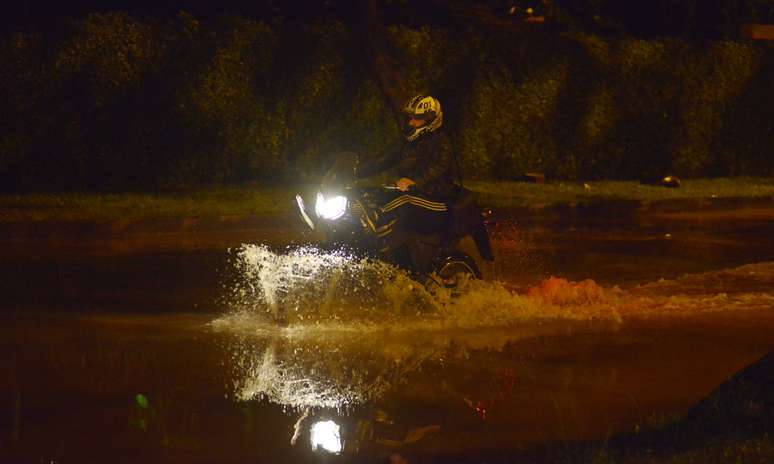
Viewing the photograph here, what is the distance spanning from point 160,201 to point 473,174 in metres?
7.19

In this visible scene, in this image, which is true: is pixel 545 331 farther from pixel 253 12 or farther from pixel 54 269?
pixel 253 12

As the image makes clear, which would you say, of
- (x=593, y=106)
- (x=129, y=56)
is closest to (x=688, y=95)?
(x=593, y=106)

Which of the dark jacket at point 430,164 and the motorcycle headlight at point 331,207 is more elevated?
the dark jacket at point 430,164

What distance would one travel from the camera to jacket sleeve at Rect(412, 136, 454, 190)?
10938 mm

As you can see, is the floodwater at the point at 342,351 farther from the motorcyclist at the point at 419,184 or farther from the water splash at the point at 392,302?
the motorcyclist at the point at 419,184

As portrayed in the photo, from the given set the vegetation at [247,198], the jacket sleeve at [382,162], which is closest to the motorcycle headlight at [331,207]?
the jacket sleeve at [382,162]

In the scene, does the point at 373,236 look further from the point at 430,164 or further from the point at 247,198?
the point at 247,198

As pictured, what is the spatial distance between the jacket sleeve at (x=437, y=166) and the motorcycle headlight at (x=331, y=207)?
63cm

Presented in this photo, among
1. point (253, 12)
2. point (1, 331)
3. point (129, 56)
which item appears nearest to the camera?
point (1, 331)

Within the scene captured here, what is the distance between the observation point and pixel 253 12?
26.3 m

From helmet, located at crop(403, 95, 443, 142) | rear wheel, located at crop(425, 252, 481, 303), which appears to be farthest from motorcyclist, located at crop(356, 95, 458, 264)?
rear wheel, located at crop(425, 252, 481, 303)

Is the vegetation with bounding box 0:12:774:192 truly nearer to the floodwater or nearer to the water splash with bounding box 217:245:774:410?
the floodwater

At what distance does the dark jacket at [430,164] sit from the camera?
431 inches

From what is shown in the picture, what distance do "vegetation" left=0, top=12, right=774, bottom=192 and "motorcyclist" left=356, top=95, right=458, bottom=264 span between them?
34.3 ft
